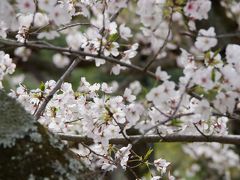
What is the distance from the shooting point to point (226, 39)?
4.35 meters

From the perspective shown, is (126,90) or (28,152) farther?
(126,90)

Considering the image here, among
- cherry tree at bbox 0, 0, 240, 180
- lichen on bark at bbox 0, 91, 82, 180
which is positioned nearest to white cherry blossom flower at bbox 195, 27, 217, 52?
cherry tree at bbox 0, 0, 240, 180

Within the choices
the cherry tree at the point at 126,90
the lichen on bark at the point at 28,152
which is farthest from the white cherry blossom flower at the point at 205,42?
the lichen on bark at the point at 28,152

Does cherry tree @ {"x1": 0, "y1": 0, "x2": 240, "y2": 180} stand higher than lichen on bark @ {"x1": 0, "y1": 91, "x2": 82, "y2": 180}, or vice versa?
cherry tree @ {"x1": 0, "y1": 0, "x2": 240, "y2": 180}

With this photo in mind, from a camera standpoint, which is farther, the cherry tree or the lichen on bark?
the cherry tree

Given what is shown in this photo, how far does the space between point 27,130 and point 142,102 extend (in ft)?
1.57

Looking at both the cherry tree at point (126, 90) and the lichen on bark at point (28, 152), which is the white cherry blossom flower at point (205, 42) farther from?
the lichen on bark at point (28, 152)

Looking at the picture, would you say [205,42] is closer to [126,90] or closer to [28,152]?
[126,90]

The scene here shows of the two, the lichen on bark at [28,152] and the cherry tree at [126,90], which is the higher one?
the cherry tree at [126,90]

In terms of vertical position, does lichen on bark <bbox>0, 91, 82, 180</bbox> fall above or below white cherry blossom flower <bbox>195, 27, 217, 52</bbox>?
below

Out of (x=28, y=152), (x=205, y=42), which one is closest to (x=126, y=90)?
(x=205, y=42)

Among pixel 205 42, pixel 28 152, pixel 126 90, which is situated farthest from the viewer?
pixel 126 90

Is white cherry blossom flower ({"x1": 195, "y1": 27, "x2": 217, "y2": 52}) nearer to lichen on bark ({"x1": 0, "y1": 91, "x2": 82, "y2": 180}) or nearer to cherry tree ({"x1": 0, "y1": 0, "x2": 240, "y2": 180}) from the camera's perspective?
cherry tree ({"x1": 0, "y1": 0, "x2": 240, "y2": 180})

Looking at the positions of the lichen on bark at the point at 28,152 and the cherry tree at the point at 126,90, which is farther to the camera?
the cherry tree at the point at 126,90
